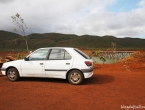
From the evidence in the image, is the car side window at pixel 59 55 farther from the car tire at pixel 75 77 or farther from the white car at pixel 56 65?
the car tire at pixel 75 77

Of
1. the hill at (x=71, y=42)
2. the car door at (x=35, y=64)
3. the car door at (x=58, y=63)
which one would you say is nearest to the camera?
the car door at (x=58, y=63)

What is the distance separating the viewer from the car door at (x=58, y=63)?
22.9 ft

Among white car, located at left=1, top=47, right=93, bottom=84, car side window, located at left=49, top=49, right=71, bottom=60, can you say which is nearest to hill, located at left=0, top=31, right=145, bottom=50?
white car, located at left=1, top=47, right=93, bottom=84

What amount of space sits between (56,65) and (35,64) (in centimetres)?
100

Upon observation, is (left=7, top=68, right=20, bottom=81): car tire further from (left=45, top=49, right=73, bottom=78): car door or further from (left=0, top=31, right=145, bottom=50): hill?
(left=0, top=31, right=145, bottom=50): hill

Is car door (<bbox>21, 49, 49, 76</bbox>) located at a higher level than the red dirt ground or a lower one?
higher

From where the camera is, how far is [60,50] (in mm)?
7258

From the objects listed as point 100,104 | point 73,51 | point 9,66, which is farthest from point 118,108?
point 9,66

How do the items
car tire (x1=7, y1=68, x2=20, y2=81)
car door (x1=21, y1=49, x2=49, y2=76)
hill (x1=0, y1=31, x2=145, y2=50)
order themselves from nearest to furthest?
car door (x1=21, y1=49, x2=49, y2=76) → car tire (x1=7, y1=68, x2=20, y2=81) → hill (x1=0, y1=31, x2=145, y2=50)

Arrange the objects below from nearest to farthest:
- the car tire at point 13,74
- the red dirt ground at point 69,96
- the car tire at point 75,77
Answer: the red dirt ground at point 69,96 < the car tire at point 75,77 < the car tire at point 13,74

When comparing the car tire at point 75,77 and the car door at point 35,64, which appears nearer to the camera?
the car tire at point 75,77

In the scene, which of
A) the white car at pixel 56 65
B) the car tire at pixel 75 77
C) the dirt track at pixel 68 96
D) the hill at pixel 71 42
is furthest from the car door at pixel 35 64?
the hill at pixel 71 42

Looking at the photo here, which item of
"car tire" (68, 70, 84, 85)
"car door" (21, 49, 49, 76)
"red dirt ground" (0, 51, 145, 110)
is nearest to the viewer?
"red dirt ground" (0, 51, 145, 110)

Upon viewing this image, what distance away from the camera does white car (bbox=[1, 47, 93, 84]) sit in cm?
687
